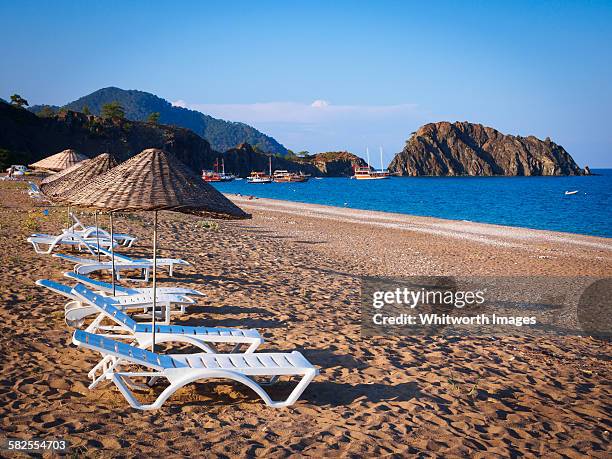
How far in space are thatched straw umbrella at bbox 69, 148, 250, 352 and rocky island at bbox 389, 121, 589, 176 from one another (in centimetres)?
18307

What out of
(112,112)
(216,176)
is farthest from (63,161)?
(112,112)

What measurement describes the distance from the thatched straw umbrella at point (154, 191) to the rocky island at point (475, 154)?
601ft

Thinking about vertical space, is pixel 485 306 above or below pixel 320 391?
below

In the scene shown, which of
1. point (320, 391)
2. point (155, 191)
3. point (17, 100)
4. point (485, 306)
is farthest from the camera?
point (17, 100)

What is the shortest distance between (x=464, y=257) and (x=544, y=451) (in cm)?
1115

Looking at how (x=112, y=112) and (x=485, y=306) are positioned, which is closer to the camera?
(x=485, y=306)

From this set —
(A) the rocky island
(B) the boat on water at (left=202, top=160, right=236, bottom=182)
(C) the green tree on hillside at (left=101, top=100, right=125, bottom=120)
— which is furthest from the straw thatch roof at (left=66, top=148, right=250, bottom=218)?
(A) the rocky island

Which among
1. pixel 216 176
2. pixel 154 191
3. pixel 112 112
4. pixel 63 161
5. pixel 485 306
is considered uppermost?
pixel 112 112

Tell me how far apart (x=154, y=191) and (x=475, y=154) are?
197 meters

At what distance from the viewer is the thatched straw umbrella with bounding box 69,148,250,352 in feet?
15.5

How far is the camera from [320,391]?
16.3 ft

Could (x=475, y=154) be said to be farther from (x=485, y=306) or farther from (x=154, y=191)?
(x=154, y=191)

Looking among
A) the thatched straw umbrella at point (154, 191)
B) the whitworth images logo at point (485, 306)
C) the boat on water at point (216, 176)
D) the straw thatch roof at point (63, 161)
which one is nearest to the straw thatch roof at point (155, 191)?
the thatched straw umbrella at point (154, 191)

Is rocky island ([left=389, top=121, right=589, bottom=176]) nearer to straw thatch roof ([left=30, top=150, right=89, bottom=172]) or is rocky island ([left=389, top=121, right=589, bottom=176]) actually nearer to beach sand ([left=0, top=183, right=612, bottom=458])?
straw thatch roof ([left=30, top=150, right=89, bottom=172])
